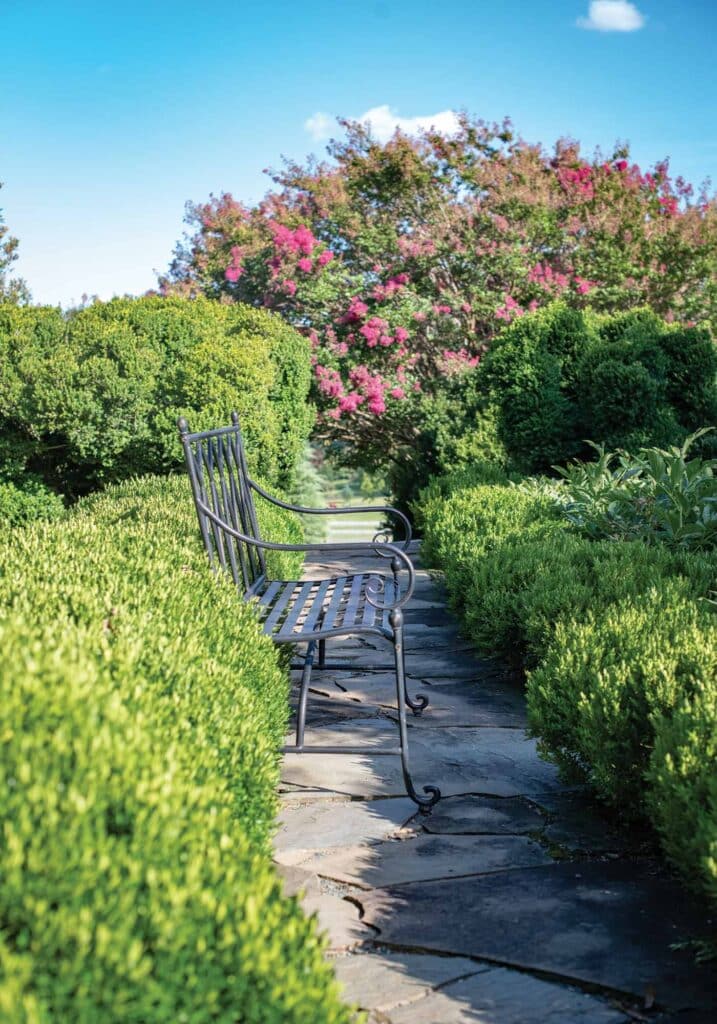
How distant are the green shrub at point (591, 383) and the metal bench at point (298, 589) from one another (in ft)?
19.8

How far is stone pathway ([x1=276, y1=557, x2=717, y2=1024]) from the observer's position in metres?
2.13

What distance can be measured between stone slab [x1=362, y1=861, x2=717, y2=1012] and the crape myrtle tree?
10.2 m

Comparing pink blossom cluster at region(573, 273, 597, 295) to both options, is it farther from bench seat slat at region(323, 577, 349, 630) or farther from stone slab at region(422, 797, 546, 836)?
stone slab at region(422, 797, 546, 836)

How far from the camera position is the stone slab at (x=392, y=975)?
2129 millimetres

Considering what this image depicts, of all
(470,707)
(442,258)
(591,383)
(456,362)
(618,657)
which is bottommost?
(470,707)

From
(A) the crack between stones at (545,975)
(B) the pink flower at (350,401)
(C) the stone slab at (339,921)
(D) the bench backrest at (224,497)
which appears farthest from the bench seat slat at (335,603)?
(B) the pink flower at (350,401)

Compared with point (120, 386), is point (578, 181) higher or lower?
higher

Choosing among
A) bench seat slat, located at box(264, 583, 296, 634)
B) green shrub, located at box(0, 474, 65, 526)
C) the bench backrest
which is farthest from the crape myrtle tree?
bench seat slat, located at box(264, 583, 296, 634)

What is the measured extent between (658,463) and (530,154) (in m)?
9.18

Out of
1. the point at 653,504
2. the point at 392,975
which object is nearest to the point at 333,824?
the point at 392,975

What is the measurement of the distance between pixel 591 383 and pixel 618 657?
7527mm

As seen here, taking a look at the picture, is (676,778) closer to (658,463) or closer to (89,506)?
(658,463)

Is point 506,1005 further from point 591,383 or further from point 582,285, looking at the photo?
point 582,285

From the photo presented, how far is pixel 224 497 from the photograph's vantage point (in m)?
4.27
